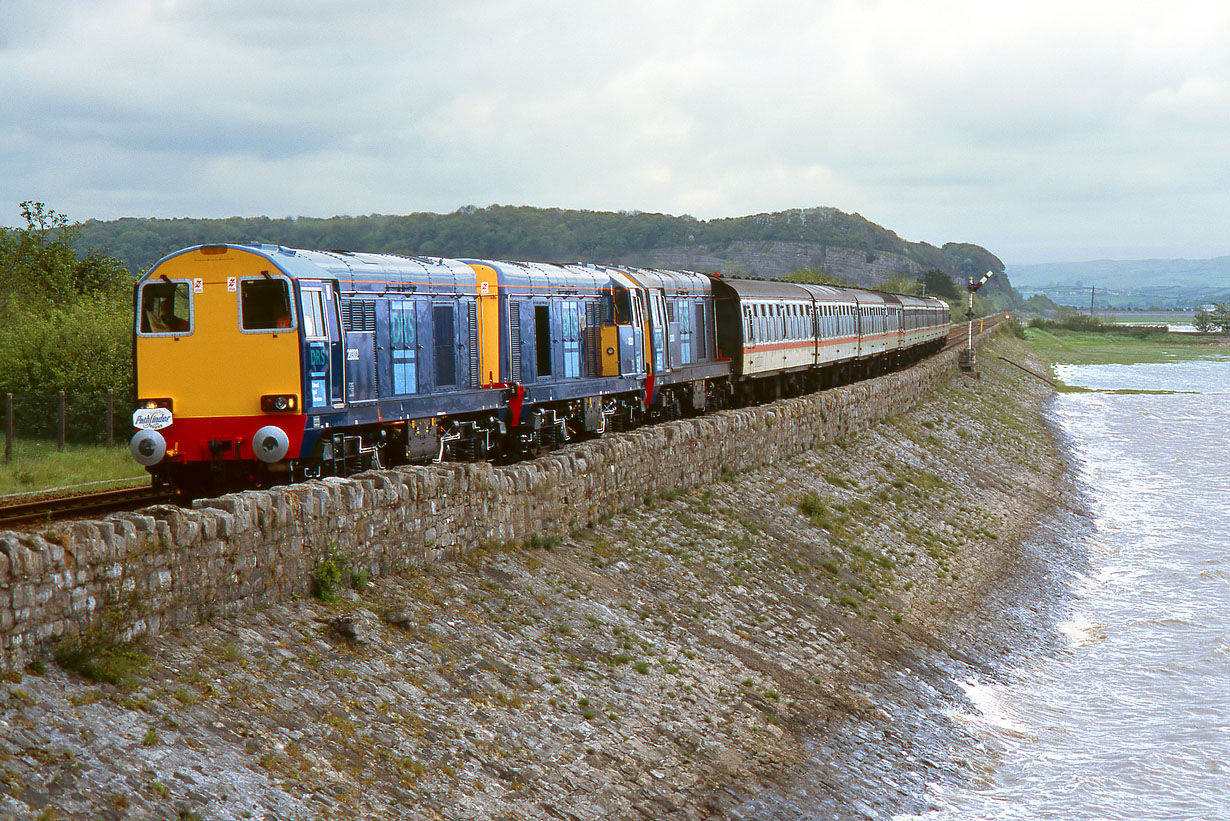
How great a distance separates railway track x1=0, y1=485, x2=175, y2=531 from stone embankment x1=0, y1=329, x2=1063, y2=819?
4910 millimetres

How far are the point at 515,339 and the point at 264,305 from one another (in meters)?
6.68

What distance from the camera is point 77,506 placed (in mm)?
16078

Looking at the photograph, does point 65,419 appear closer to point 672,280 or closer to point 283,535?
point 672,280

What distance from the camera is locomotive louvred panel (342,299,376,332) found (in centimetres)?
1730

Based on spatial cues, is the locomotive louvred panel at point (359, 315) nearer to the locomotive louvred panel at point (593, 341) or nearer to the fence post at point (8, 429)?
the locomotive louvred panel at point (593, 341)

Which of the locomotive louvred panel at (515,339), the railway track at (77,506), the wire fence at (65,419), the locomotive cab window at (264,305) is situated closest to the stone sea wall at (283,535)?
the locomotive louvred panel at (515,339)

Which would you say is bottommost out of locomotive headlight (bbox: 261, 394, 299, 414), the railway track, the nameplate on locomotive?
the railway track

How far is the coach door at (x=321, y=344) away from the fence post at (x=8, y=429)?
10.1 metres

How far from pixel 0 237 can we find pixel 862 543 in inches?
1286

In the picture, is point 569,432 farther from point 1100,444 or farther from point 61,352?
point 1100,444

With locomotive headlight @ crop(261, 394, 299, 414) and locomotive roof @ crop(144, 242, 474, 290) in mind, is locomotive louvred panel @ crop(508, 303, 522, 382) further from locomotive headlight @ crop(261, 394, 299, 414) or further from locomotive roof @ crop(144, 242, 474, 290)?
locomotive headlight @ crop(261, 394, 299, 414)

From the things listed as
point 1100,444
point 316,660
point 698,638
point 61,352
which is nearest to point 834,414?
point 698,638

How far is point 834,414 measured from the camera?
3231cm

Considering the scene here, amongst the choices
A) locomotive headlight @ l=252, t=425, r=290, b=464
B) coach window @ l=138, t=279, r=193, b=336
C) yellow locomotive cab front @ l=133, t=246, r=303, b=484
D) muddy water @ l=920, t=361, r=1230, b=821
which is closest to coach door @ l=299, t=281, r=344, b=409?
yellow locomotive cab front @ l=133, t=246, r=303, b=484
